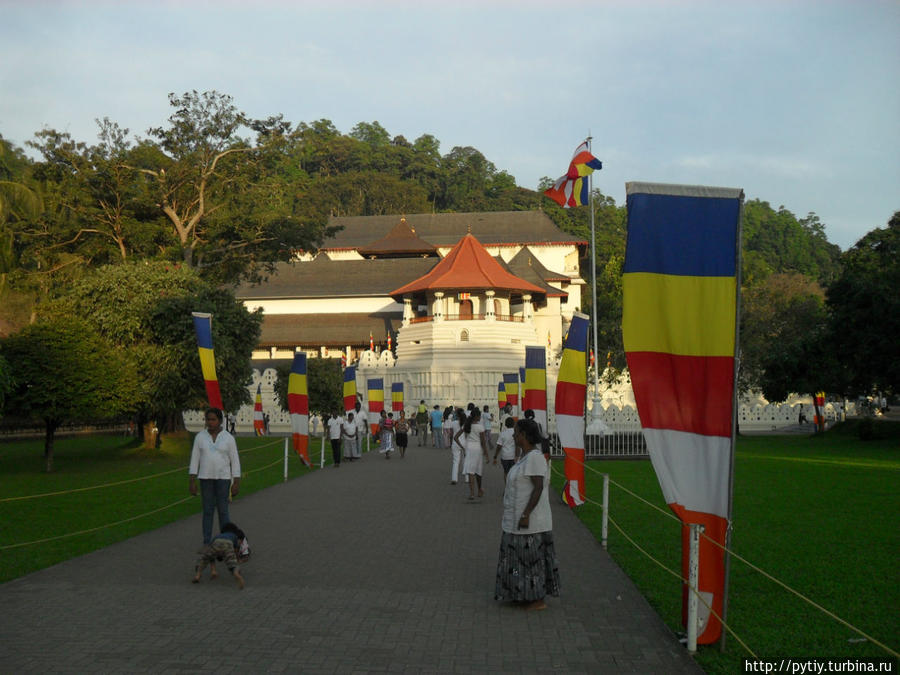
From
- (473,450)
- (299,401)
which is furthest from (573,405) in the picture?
(299,401)

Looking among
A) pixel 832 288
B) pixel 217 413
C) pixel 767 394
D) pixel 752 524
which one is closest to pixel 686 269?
pixel 217 413

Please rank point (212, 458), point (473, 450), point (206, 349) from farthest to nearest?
point (473, 450) < point (206, 349) < point (212, 458)

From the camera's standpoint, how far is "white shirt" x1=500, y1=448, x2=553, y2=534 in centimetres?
736

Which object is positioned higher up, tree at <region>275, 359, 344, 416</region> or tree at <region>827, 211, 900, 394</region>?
tree at <region>827, 211, 900, 394</region>

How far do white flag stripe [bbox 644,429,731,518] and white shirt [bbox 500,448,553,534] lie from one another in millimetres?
1347

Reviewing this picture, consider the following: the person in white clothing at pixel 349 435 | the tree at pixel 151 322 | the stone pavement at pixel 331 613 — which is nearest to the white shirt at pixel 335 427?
A: the person in white clothing at pixel 349 435

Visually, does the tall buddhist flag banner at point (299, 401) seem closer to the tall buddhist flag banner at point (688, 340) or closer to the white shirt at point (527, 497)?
the white shirt at point (527, 497)

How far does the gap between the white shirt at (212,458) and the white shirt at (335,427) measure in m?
13.9

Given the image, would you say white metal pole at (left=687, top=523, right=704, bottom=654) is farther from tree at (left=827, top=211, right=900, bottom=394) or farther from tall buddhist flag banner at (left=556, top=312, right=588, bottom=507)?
tree at (left=827, top=211, right=900, bottom=394)

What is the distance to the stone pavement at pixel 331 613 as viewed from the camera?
5.85 metres

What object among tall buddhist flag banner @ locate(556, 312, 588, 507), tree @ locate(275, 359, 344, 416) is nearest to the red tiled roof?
tree @ locate(275, 359, 344, 416)

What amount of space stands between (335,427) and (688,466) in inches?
712

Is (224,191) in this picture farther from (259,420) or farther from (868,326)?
(868,326)

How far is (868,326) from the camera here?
98.5 ft
